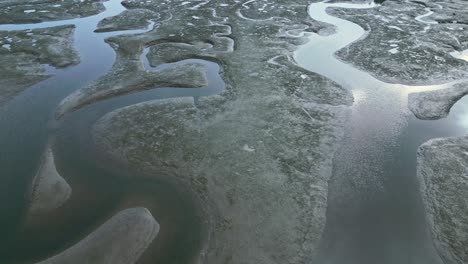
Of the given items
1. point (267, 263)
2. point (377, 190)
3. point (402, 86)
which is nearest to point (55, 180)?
point (267, 263)

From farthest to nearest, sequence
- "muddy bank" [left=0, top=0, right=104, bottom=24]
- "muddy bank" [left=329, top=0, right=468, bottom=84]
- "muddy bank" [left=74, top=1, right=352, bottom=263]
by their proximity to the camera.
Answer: "muddy bank" [left=0, top=0, right=104, bottom=24] → "muddy bank" [left=329, top=0, right=468, bottom=84] → "muddy bank" [left=74, top=1, right=352, bottom=263]

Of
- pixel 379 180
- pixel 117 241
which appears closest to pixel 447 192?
pixel 379 180

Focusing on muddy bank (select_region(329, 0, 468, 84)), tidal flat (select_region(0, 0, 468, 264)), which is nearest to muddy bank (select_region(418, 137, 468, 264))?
tidal flat (select_region(0, 0, 468, 264))

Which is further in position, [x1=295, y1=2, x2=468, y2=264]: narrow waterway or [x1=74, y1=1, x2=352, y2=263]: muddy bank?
[x1=74, y1=1, x2=352, y2=263]: muddy bank

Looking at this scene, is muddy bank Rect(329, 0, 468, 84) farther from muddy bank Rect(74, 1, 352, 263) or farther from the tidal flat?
muddy bank Rect(74, 1, 352, 263)

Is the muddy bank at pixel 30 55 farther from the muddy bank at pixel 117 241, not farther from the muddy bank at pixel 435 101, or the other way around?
the muddy bank at pixel 435 101

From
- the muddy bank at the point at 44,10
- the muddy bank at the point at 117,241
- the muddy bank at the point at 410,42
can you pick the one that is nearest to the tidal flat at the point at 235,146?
the muddy bank at the point at 117,241
